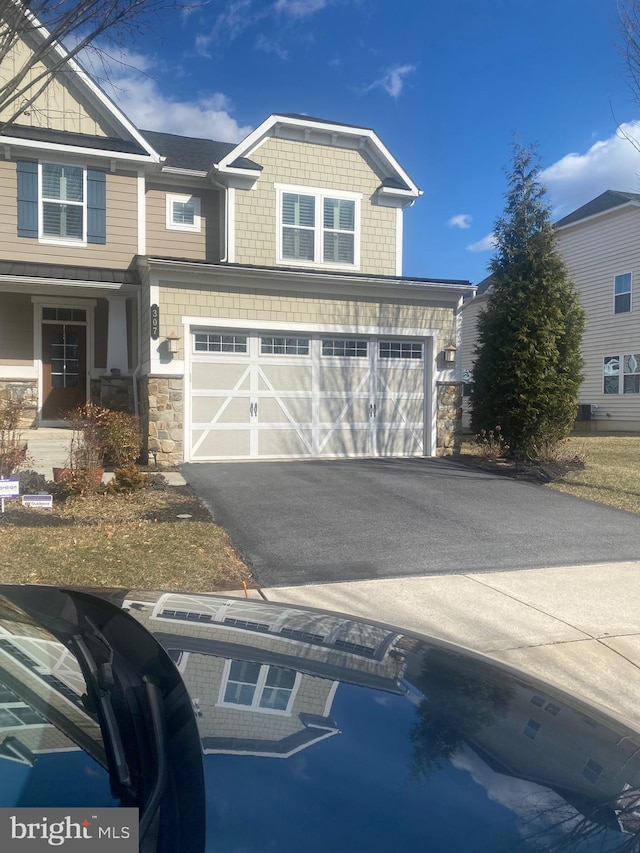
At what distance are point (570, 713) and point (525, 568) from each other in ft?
15.2

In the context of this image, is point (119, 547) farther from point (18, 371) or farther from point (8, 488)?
point (18, 371)

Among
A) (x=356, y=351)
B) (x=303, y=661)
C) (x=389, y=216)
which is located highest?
(x=389, y=216)

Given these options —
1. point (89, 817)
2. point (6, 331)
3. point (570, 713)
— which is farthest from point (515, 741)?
point (6, 331)

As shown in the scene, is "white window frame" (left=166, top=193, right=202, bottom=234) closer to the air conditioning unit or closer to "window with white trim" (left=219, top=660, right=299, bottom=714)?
"window with white trim" (left=219, top=660, right=299, bottom=714)

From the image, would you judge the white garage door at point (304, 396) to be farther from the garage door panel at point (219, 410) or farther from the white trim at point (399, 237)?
the white trim at point (399, 237)

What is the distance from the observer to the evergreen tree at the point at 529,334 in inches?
491

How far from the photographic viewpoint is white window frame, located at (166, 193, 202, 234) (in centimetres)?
1541

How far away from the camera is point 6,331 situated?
14.5m

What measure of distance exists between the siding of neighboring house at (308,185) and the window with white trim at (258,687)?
45.2ft

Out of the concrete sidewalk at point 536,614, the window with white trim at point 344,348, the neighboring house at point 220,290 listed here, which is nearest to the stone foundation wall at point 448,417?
the neighboring house at point 220,290

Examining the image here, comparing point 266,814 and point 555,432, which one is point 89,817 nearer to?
point 266,814

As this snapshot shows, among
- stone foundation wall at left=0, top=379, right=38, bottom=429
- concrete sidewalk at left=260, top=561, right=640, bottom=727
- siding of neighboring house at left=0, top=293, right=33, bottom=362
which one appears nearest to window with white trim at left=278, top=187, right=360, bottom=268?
siding of neighboring house at left=0, top=293, right=33, bottom=362

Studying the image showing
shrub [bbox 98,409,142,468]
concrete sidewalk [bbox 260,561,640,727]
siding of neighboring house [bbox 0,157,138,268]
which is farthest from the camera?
siding of neighboring house [bbox 0,157,138,268]

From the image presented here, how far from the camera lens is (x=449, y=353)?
43.2ft
